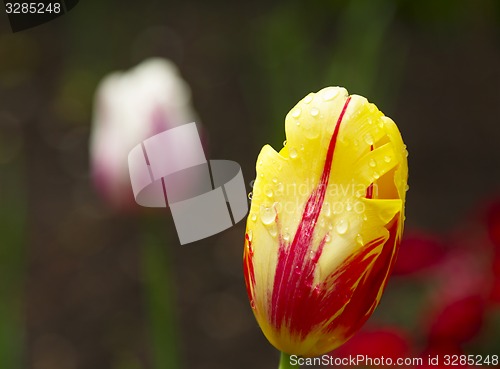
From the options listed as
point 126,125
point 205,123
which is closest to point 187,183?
point 126,125

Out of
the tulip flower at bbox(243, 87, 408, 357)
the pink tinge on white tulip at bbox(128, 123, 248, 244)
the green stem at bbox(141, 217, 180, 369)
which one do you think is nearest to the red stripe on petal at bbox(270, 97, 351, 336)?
the tulip flower at bbox(243, 87, 408, 357)

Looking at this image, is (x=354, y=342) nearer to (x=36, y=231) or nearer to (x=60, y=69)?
(x=36, y=231)

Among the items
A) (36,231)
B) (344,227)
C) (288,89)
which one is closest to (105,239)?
(36,231)

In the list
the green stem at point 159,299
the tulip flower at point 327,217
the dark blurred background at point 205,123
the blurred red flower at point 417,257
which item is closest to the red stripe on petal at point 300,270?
the tulip flower at point 327,217

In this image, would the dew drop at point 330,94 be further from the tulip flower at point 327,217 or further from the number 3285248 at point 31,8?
the number 3285248 at point 31,8

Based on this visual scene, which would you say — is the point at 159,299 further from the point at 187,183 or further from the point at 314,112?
the point at 314,112
